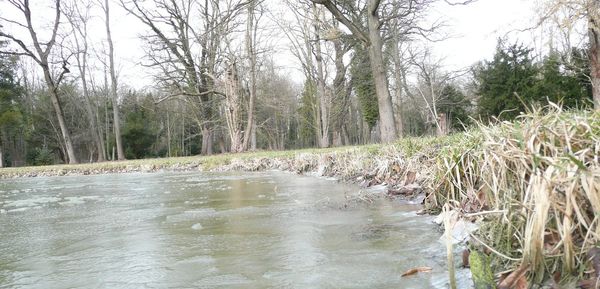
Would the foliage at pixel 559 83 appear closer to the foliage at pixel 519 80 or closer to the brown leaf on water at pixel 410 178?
the foliage at pixel 519 80

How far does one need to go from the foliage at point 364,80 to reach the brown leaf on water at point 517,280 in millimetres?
20565

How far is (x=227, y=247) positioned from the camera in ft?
8.10

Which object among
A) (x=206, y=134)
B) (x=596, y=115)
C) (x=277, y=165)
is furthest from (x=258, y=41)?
(x=596, y=115)

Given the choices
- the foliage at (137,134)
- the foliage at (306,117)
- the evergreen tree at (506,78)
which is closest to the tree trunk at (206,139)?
the foliage at (306,117)

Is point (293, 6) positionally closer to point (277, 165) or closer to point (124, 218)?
point (277, 165)

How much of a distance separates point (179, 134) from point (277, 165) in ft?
104

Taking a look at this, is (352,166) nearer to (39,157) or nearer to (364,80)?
(364,80)

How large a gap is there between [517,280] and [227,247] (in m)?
1.58

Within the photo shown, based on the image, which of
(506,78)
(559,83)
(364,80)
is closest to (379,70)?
(559,83)

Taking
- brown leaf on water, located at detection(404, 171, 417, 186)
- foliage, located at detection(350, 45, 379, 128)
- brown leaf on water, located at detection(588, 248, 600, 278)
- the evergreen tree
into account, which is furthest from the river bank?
the evergreen tree

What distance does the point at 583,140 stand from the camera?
186 cm

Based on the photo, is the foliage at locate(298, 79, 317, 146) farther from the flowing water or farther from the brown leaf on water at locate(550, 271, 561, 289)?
the brown leaf on water at locate(550, 271, 561, 289)

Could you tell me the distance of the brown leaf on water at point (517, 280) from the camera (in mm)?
1466

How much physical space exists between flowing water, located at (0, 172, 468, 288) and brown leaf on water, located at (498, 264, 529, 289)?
258 mm
